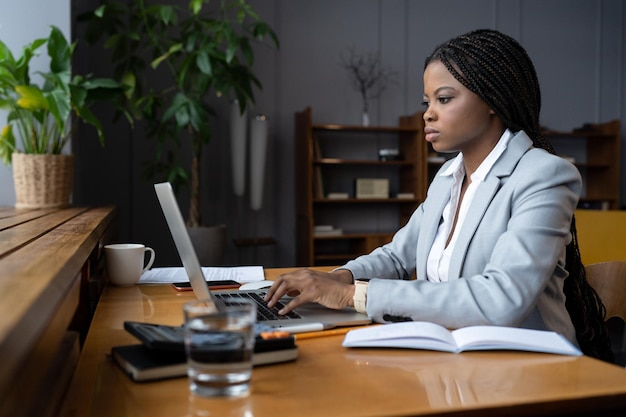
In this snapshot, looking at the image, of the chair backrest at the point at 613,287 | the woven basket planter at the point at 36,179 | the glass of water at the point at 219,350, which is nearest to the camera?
the glass of water at the point at 219,350

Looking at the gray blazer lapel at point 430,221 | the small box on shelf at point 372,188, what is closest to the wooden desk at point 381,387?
the gray blazer lapel at point 430,221

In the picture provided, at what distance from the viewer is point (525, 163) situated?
146 centimetres

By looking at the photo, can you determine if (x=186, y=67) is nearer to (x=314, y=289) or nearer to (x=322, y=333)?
(x=314, y=289)

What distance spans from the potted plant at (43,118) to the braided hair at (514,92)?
1.86 metres

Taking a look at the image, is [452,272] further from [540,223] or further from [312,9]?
[312,9]

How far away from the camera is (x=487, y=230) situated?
→ 1.45m

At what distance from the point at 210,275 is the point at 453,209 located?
736mm

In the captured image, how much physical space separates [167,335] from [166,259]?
4146mm

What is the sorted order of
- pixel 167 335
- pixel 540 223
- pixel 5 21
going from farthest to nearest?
pixel 5 21 → pixel 540 223 → pixel 167 335

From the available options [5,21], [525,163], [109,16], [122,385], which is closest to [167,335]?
[122,385]

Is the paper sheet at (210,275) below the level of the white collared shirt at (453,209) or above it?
below

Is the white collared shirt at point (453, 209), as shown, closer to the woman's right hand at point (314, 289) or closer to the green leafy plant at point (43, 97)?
the woman's right hand at point (314, 289)

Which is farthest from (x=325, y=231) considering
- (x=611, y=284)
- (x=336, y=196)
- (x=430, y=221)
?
(x=611, y=284)

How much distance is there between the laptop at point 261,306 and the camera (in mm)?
1122
